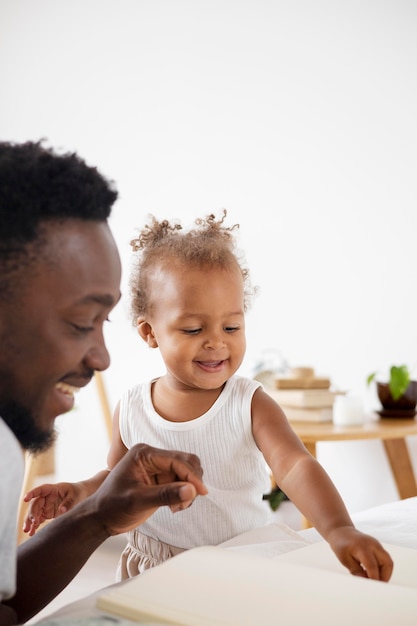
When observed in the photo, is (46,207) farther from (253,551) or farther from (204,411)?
(204,411)

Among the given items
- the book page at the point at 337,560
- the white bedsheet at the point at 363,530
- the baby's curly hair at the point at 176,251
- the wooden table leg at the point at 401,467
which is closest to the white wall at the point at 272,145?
the wooden table leg at the point at 401,467

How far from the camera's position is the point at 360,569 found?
808mm

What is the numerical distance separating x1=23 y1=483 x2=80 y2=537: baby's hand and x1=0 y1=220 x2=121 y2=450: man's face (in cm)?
49

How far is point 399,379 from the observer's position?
2479 millimetres

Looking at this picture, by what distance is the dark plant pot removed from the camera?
254 centimetres

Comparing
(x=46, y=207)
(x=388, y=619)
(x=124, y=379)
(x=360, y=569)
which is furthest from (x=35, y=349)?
(x=124, y=379)

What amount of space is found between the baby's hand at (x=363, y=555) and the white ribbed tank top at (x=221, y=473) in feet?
1.28

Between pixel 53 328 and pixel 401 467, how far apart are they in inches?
87.1

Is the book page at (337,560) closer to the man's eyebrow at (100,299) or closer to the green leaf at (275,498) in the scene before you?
the man's eyebrow at (100,299)

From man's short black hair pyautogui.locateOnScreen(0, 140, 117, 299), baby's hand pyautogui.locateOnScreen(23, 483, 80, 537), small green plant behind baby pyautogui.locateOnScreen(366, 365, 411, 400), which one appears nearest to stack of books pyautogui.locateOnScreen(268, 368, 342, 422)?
small green plant behind baby pyautogui.locateOnScreen(366, 365, 411, 400)

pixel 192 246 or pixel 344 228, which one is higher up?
pixel 344 228

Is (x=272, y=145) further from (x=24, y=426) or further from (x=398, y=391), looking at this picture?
(x=24, y=426)

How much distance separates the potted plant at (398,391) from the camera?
2484 millimetres

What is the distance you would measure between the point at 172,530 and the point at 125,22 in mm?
2586
